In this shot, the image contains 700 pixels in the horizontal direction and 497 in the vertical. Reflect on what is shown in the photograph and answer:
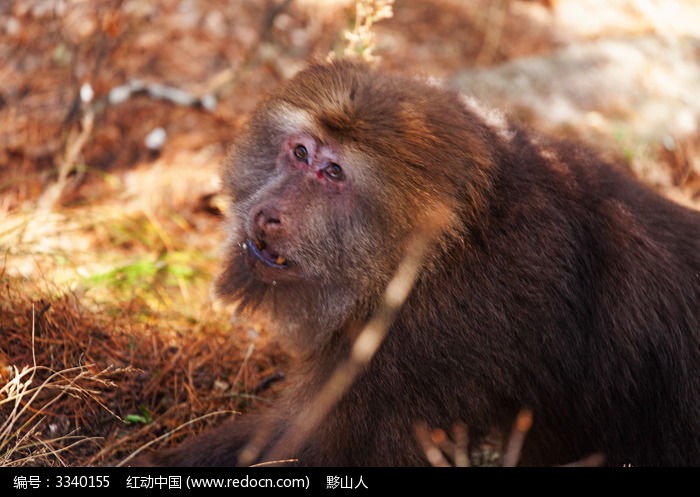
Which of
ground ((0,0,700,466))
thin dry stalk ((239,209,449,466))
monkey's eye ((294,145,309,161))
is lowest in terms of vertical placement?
ground ((0,0,700,466))

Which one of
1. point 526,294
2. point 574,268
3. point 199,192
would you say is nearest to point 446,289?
point 526,294

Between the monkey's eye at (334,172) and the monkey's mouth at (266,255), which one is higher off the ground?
the monkey's eye at (334,172)

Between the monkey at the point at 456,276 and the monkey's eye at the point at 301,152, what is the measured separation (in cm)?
1

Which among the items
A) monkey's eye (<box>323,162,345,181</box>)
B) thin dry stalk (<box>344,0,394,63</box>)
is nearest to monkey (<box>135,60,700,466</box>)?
monkey's eye (<box>323,162,345,181</box>)

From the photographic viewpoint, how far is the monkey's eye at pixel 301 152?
11.5 feet

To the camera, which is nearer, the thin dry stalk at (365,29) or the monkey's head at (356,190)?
the monkey's head at (356,190)

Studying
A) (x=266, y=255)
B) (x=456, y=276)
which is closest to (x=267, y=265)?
(x=266, y=255)

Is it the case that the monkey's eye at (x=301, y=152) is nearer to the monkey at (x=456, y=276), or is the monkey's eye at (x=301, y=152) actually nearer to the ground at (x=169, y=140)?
the monkey at (x=456, y=276)

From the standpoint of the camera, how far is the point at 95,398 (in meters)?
3.76

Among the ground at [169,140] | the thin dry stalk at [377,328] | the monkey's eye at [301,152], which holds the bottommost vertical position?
the ground at [169,140]

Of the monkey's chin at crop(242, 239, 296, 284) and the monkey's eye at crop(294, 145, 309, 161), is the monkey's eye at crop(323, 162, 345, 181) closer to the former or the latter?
the monkey's eye at crop(294, 145, 309, 161)

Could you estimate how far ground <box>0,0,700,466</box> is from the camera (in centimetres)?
413

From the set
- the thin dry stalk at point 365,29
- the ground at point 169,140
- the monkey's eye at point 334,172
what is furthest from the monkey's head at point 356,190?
the thin dry stalk at point 365,29

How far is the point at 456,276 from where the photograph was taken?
3373 mm
